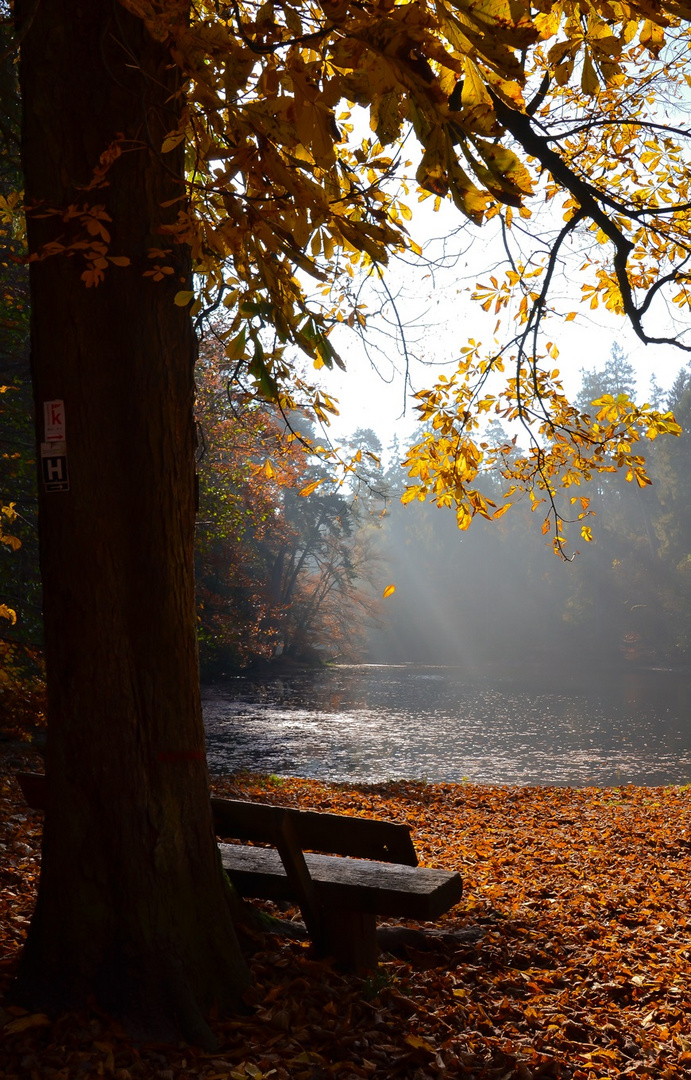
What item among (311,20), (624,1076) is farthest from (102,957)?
(311,20)

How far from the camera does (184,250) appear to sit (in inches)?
125

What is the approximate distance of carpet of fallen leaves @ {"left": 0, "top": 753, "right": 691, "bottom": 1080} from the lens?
2.63 metres

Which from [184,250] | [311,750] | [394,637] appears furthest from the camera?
[394,637]

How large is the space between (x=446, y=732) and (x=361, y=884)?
1513cm

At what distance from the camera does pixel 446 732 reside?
59.3 feet

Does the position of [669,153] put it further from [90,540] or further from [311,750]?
[311,750]

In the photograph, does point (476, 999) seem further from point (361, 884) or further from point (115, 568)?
point (115, 568)

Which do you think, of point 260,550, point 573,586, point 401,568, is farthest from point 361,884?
point 401,568

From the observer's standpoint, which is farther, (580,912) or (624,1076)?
(580,912)

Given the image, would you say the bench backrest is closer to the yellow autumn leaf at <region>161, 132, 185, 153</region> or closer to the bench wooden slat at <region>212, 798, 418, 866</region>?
the bench wooden slat at <region>212, 798, 418, 866</region>

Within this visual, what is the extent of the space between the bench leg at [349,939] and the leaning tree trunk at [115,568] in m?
0.48

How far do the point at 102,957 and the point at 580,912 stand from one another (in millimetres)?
2779

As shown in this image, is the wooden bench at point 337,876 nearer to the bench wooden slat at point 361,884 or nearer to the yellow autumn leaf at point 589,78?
the bench wooden slat at point 361,884

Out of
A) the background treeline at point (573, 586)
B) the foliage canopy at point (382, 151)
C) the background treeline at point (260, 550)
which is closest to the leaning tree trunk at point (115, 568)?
the foliage canopy at point (382, 151)
